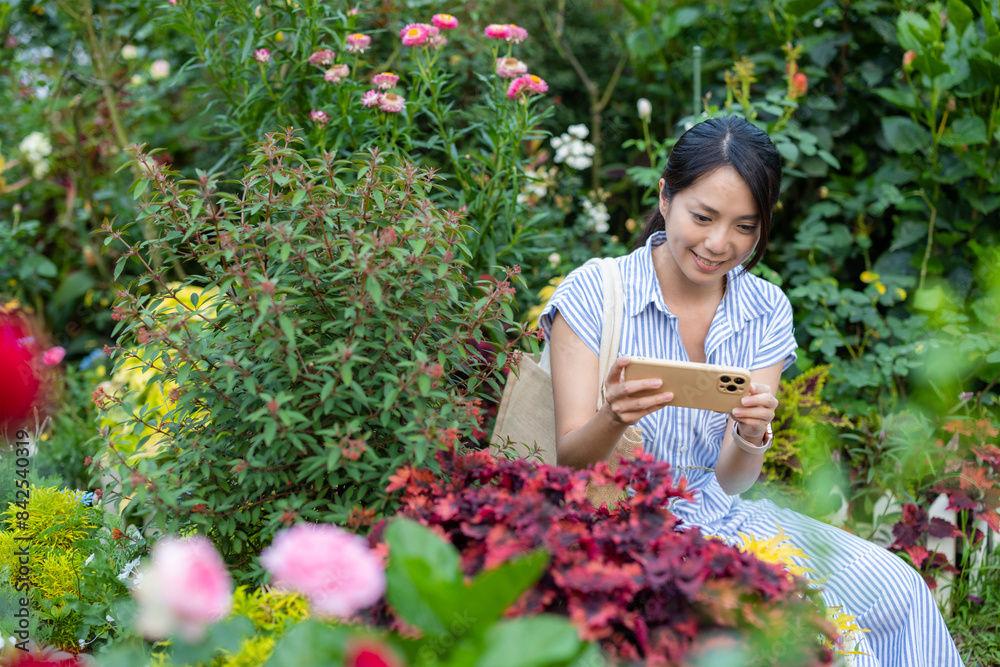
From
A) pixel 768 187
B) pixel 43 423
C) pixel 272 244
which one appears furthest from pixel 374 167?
pixel 43 423

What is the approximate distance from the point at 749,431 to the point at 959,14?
7.61 ft

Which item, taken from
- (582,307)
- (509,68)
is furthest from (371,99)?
(582,307)

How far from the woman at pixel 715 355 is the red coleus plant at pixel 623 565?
0.37m

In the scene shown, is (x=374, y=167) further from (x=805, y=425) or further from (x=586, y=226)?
(x=586, y=226)

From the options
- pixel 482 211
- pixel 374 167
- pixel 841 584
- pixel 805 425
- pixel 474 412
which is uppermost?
pixel 374 167

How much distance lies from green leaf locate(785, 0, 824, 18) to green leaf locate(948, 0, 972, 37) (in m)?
0.55

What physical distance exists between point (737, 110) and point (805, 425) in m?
1.44

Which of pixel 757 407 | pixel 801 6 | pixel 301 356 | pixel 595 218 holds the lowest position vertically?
pixel 595 218

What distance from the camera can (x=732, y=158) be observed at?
1.97m

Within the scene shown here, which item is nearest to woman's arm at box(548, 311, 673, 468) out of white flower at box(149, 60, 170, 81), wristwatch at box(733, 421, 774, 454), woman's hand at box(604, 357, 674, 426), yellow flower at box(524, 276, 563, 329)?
woman's hand at box(604, 357, 674, 426)

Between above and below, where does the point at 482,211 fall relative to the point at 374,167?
below

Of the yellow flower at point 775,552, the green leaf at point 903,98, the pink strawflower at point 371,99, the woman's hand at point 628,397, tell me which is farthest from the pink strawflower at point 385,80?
the green leaf at point 903,98

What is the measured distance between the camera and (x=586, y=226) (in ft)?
12.3

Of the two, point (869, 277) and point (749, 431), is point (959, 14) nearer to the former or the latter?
point (869, 277)
